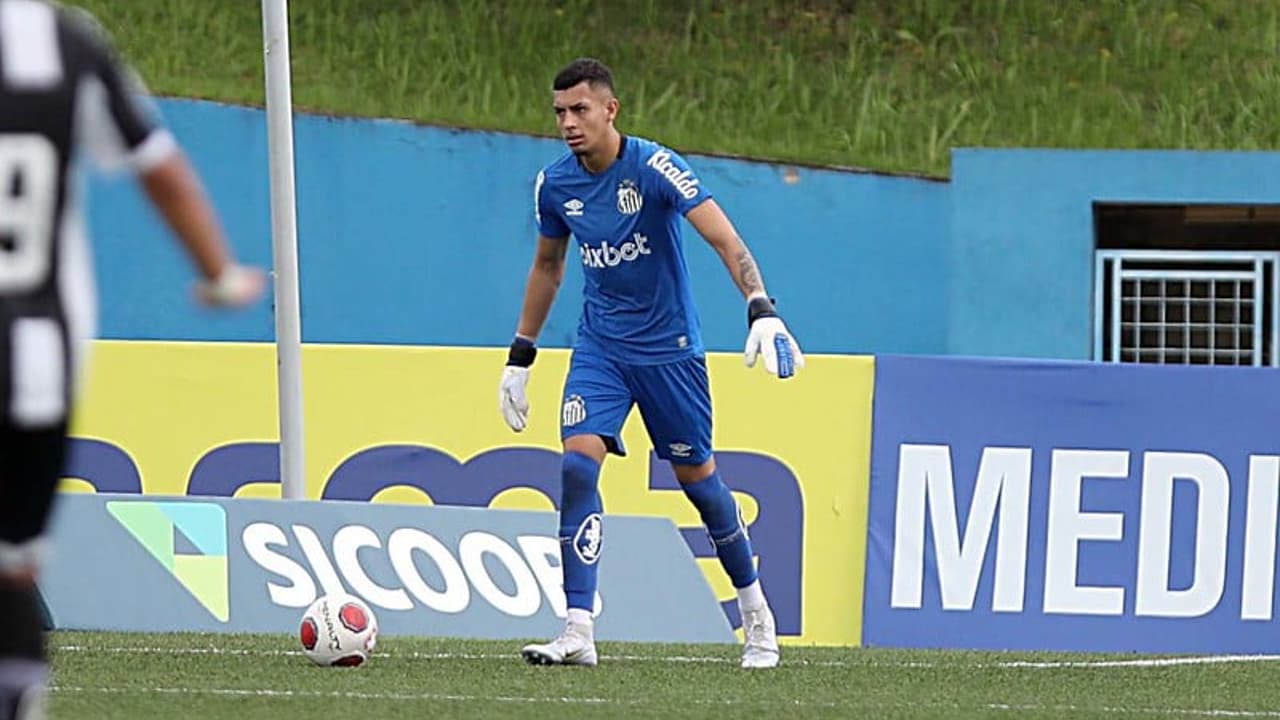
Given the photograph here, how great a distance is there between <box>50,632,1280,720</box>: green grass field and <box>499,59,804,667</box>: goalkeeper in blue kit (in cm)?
51

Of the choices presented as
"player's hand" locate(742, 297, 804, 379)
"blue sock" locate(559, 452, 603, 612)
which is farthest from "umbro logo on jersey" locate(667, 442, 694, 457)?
"player's hand" locate(742, 297, 804, 379)

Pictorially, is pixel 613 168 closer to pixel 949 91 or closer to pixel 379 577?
pixel 379 577

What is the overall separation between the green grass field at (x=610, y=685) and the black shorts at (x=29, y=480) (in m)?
2.50

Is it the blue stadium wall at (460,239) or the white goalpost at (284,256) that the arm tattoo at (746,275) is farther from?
the blue stadium wall at (460,239)

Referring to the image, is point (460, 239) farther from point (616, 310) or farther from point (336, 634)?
point (336, 634)

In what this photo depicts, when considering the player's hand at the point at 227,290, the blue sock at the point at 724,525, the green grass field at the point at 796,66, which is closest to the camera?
the player's hand at the point at 227,290

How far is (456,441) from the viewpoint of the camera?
11727mm

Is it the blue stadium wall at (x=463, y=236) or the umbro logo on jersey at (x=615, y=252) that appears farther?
the blue stadium wall at (x=463, y=236)

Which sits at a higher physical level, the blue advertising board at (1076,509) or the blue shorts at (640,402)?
the blue shorts at (640,402)

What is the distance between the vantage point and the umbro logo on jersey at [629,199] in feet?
27.4

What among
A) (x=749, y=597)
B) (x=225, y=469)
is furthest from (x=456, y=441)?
(x=749, y=597)

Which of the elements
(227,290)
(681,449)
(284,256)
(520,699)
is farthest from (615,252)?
(227,290)

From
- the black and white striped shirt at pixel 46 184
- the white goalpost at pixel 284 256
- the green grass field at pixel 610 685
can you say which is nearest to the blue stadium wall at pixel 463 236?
the white goalpost at pixel 284 256

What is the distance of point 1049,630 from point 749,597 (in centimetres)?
284
